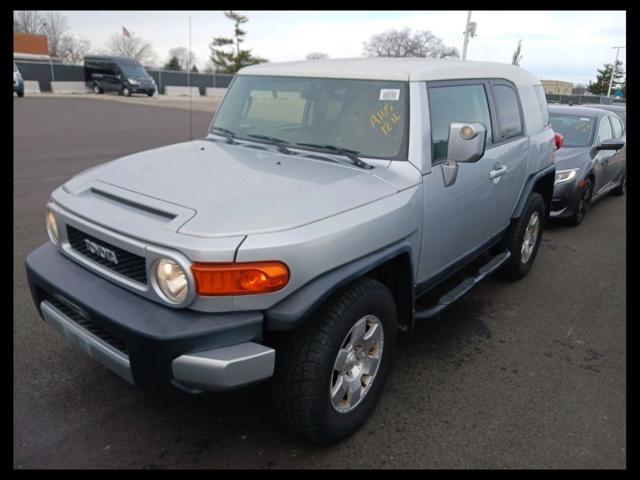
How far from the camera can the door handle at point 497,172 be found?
390cm

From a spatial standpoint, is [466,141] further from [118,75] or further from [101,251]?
[118,75]

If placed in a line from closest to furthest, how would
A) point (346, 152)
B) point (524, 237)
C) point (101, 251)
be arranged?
point (101, 251)
point (346, 152)
point (524, 237)

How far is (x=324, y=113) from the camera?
348 centimetres

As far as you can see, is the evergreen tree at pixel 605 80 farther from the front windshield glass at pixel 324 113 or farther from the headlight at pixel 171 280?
the headlight at pixel 171 280

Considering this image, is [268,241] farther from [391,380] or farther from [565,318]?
[565,318]

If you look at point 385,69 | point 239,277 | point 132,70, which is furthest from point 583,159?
point 132,70

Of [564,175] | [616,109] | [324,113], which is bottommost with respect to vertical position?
[564,175]

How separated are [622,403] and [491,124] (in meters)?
2.15

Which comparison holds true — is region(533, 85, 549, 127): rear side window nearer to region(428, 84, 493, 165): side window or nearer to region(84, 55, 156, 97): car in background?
region(428, 84, 493, 165): side window

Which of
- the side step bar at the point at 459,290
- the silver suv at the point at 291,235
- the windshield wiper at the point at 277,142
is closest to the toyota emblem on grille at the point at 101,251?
the silver suv at the point at 291,235

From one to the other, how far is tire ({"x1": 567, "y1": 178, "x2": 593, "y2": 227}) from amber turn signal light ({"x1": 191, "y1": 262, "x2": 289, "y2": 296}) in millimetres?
5851

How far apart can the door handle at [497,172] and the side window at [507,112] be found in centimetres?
26

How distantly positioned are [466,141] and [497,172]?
1113mm

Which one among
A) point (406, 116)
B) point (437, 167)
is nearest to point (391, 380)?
point (437, 167)
